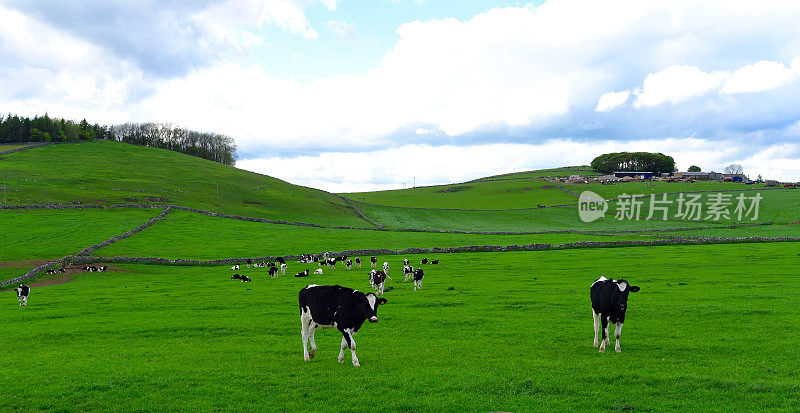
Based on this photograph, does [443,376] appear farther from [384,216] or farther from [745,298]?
[384,216]

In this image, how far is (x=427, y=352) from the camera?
651 inches

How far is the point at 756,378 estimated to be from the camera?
1327 centimetres

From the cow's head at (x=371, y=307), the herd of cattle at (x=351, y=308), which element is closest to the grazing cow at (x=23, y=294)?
the herd of cattle at (x=351, y=308)

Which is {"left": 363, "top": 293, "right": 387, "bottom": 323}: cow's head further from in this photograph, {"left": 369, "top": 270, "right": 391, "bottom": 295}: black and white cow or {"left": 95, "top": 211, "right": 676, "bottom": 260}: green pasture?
{"left": 95, "top": 211, "right": 676, "bottom": 260}: green pasture

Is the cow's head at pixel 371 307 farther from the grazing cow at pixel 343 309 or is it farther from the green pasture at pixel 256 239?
the green pasture at pixel 256 239

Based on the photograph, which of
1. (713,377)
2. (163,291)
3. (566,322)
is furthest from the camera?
(163,291)

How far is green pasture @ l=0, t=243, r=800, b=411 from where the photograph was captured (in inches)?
485

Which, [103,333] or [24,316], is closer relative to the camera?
[103,333]

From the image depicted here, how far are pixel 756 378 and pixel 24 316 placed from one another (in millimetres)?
34055

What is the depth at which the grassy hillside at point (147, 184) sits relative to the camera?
9719cm

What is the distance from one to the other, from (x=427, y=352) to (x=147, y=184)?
117 m

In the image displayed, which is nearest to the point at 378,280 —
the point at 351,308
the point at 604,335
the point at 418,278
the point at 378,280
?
the point at 378,280

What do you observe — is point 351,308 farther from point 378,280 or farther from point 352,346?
point 378,280

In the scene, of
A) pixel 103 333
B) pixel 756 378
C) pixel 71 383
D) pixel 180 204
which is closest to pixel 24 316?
pixel 103 333
